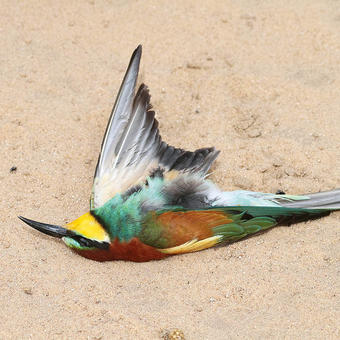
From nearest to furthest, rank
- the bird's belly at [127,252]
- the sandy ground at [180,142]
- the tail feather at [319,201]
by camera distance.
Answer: the sandy ground at [180,142] < the bird's belly at [127,252] < the tail feather at [319,201]

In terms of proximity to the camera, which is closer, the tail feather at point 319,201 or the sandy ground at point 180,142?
the sandy ground at point 180,142

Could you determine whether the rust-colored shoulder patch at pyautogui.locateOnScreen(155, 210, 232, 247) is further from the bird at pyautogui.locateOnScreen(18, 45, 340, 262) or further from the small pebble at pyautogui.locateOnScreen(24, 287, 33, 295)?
the small pebble at pyautogui.locateOnScreen(24, 287, 33, 295)

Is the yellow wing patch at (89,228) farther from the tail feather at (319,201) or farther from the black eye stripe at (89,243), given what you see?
the tail feather at (319,201)

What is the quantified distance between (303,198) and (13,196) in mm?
1583

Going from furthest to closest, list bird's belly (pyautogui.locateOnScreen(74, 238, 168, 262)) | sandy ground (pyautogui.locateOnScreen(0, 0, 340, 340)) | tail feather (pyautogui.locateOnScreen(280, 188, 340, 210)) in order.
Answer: tail feather (pyautogui.locateOnScreen(280, 188, 340, 210)), bird's belly (pyautogui.locateOnScreen(74, 238, 168, 262)), sandy ground (pyautogui.locateOnScreen(0, 0, 340, 340))

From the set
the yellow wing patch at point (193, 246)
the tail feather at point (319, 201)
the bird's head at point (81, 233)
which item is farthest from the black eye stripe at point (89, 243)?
the tail feather at point (319, 201)

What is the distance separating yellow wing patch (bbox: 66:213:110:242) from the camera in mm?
3359

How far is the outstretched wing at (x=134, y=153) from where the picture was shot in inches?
144

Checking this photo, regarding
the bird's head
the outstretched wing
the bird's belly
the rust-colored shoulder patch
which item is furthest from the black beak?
the rust-colored shoulder patch

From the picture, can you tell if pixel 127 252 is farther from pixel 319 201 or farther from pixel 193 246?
pixel 319 201

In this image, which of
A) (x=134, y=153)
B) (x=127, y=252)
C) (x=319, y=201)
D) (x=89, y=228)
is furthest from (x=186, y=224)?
(x=319, y=201)

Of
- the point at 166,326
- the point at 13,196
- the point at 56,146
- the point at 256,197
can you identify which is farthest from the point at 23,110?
the point at 166,326

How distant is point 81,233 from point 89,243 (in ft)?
0.21

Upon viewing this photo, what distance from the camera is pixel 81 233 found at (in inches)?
132
